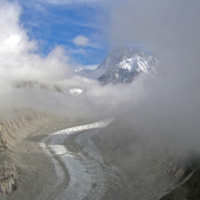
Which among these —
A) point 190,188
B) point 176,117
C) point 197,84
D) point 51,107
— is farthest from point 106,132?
point 51,107

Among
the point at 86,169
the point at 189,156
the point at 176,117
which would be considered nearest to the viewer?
the point at 189,156

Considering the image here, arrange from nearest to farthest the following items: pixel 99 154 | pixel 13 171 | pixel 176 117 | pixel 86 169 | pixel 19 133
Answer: pixel 13 171 → pixel 86 169 → pixel 176 117 → pixel 99 154 → pixel 19 133

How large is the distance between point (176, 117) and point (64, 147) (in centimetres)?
2760

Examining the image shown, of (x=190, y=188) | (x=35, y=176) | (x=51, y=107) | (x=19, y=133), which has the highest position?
(x=51, y=107)

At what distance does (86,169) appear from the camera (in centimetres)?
4025

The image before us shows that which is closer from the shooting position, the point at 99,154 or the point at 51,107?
the point at 99,154

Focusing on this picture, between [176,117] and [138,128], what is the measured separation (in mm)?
12452

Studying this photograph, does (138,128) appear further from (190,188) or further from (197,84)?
(190,188)

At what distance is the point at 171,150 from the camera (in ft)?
117

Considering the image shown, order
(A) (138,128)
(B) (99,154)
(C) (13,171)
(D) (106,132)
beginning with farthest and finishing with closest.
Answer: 1. (D) (106,132)
2. (A) (138,128)
3. (B) (99,154)
4. (C) (13,171)

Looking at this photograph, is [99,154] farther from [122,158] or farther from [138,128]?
[138,128]

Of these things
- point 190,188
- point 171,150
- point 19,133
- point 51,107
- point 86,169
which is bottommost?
point 190,188

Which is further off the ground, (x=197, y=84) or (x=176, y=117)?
(x=197, y=84)

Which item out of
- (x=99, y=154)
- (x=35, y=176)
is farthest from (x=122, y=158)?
(x=35, y=176)
